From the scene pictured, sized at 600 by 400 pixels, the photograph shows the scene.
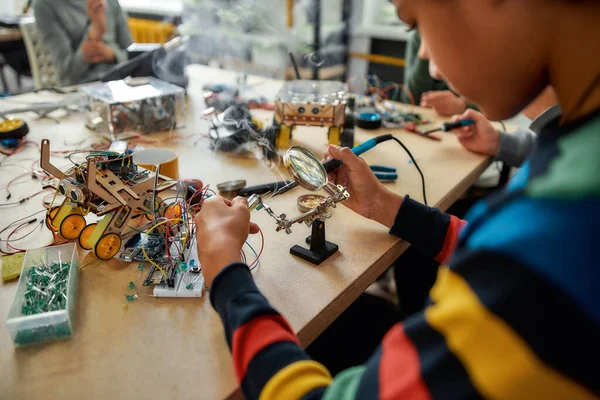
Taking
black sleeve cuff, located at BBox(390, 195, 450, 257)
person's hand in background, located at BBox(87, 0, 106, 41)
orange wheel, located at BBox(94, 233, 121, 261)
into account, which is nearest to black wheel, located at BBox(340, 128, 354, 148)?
black sleeve cuff, located at BBox(390, 195, 450, 257)

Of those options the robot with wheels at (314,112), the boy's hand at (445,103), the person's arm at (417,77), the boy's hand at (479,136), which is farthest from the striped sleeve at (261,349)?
the person's arm at (417,77)

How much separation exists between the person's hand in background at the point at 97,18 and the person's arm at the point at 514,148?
72.9 inches

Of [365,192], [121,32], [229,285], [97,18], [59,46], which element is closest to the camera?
[229,285]

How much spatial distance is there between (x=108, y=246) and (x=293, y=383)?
46 cm

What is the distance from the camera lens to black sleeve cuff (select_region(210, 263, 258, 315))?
24.7 inches

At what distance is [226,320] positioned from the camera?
604 mm

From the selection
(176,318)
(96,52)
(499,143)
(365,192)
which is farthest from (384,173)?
(96,52)

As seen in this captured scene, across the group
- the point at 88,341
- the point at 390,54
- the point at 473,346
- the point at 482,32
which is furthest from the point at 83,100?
the point at 390,54

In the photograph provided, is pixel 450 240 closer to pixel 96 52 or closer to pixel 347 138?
pixel 347 138

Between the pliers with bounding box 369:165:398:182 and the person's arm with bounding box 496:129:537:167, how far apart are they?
42cm

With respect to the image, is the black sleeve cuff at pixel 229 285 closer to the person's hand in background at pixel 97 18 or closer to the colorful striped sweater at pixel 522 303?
the colorful striped sweater at pixel 522 303

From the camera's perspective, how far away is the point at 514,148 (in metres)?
1.37

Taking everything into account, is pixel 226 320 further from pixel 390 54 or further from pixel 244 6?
pixel 390 54

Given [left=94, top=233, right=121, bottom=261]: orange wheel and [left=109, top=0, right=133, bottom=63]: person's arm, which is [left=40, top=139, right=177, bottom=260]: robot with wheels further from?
[left=109, top=0, right=133, bottom=63]: person's arm
